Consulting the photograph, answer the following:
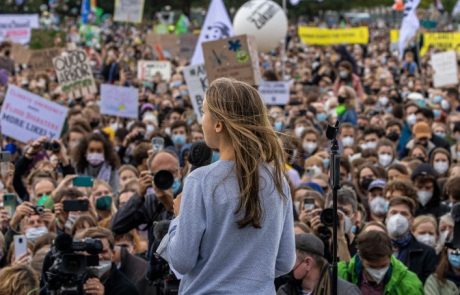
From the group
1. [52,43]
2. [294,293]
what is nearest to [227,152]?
[294,293]

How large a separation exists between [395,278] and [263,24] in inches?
554

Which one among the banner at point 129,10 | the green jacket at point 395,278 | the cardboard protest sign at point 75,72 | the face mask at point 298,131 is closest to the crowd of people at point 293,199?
the green jacket at point 395,278

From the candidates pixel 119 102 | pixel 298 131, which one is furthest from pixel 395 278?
pixel 119 102

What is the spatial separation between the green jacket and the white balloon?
13605 millimetres

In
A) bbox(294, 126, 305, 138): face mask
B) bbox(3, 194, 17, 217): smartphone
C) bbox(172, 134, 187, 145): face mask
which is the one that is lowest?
bbox(294, 126, 305, 138): face mask

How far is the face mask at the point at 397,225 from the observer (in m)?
8.14

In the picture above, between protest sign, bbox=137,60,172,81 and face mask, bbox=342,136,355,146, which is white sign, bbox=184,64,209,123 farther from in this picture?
protest sign, bbox=137,60,172,81

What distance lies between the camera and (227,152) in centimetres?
415

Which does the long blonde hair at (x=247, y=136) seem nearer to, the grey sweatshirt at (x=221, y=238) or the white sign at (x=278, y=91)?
the grey sweatshirt at (x=221, y=238)

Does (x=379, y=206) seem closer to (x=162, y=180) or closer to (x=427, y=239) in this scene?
(x=427, y=239)

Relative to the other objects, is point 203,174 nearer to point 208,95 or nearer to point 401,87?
point 208,95

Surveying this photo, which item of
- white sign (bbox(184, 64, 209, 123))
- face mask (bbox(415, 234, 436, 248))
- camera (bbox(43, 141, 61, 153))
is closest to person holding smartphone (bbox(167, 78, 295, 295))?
face mask (bbox(415, 234, 436, 248))

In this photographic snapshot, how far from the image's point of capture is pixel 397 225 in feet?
26.9

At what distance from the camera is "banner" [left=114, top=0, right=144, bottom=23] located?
99.6 feet
